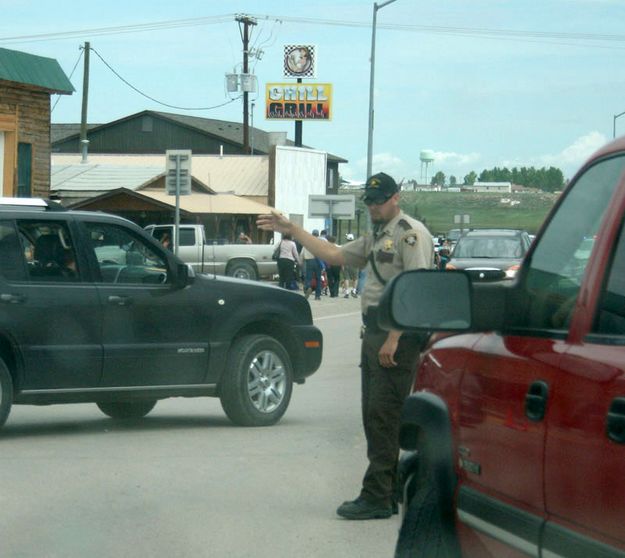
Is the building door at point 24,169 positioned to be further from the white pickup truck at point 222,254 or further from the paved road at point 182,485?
the paved road at point 182,485

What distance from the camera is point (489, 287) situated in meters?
4.11

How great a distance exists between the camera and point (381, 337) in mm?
7457

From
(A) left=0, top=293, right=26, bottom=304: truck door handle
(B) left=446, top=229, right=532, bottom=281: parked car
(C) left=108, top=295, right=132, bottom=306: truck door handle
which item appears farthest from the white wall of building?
(A) left=0, top=293, right=26, bottom=304: truck door handle

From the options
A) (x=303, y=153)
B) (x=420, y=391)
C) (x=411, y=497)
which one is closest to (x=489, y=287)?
(x=420, y=391)

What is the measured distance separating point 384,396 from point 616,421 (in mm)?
4156

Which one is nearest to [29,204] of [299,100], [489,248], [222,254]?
[489,248]

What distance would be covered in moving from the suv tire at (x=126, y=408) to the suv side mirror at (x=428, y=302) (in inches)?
317

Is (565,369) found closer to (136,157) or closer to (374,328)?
(374,328)

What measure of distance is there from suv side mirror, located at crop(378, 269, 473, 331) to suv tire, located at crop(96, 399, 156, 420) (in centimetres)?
806

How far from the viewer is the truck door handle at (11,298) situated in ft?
34.3

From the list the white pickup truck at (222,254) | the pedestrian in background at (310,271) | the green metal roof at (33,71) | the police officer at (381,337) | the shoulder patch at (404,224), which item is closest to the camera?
the police officer at (381,337)

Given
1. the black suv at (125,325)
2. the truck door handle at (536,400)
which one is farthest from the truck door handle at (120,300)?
the truck door handle at (536,400)

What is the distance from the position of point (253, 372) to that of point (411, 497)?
266 inches

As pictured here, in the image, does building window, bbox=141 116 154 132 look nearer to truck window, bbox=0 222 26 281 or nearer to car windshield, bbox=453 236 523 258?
car windshield, bbox=453 236 523 258
